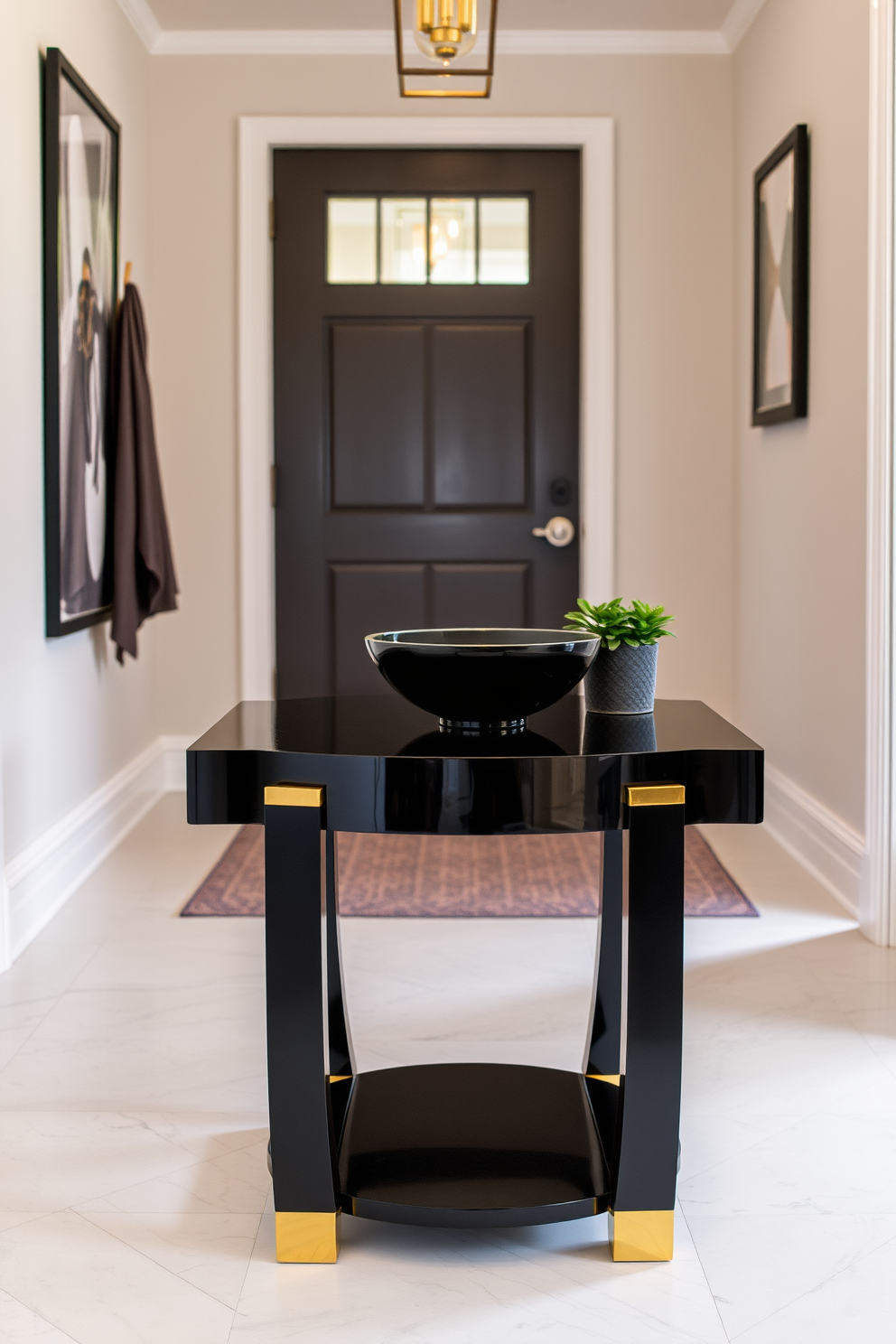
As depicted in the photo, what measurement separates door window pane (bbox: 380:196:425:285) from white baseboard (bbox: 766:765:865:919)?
202cm

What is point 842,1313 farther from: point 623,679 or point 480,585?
point 480,585

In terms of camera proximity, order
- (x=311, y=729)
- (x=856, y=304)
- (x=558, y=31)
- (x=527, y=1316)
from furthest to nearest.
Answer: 1. (x=558, y=31)
2. (x=856, y=304)
3. (x=311, y=729)
4. (x=527, y=1316)

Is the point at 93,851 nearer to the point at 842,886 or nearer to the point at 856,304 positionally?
the point at 842,886

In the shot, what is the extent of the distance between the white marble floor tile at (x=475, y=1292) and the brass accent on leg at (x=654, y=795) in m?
0.58

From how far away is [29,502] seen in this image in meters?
2.90

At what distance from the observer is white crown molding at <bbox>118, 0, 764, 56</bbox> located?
13.6 feet

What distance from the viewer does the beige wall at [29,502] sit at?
2.74m

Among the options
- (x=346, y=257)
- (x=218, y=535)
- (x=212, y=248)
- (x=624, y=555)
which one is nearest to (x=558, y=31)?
(x=346, y=257)

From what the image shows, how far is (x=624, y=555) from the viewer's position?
4.31 m

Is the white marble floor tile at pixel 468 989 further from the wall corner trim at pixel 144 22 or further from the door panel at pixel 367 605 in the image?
the wall corner trim at pixel 144 22

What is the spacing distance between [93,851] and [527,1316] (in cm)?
223

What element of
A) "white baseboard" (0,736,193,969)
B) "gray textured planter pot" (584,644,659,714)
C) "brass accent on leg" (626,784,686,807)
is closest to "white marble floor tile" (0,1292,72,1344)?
"brass accent on leg" (626,784,686,807)

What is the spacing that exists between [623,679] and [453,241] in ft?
9.62

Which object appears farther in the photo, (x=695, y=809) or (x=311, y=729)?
(x=311, y=729)
